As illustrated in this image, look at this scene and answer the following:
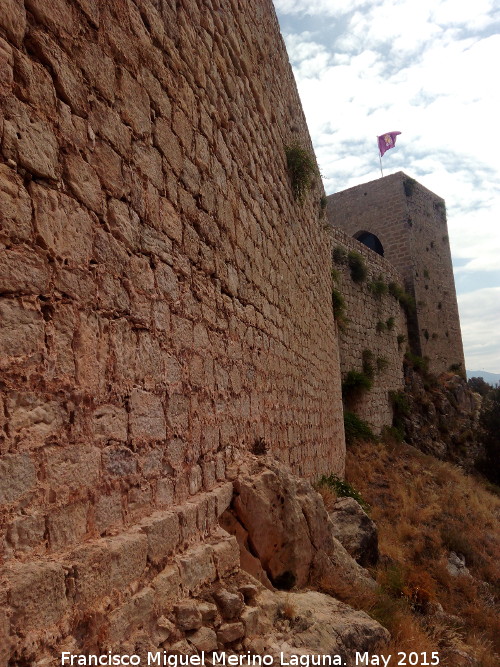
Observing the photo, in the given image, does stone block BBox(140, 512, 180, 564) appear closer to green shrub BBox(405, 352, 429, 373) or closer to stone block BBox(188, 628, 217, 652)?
stone block BBox(188, 628, 217, 652)

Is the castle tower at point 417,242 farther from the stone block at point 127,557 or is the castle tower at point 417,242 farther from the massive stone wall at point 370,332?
the stone block at point 127,557

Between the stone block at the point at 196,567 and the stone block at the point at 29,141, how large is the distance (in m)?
1.80

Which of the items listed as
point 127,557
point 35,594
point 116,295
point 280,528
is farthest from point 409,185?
point 35,594

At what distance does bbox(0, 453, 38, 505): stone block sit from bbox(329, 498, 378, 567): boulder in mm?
4577

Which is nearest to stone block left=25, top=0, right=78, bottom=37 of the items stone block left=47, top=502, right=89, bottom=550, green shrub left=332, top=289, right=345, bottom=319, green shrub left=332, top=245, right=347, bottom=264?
stone block left=47, top=502, right=89, bottom=550

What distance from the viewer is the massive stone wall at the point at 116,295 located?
1681 mm

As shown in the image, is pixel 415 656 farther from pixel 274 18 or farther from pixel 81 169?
pixel 274 18

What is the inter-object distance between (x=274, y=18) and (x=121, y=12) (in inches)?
174

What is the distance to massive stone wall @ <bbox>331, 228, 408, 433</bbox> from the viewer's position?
1414cm

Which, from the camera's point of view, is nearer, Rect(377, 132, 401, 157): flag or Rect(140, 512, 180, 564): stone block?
Rect(140, 512, 180, 564): stone block

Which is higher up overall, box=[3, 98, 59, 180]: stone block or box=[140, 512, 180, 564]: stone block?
box=[3, 98, 59, 180]: stone block

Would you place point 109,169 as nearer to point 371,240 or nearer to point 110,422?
point 110,422

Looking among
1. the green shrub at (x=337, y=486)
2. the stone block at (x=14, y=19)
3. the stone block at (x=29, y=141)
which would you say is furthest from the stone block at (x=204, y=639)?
the green shrub at (x=337, y=486)

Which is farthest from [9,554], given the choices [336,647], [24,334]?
[336,647]
